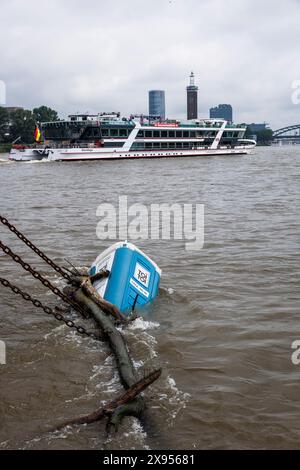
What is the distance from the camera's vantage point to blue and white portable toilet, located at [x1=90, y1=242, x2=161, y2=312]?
6645mm

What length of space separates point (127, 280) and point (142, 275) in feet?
→ 1.10

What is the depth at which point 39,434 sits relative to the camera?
3.99m

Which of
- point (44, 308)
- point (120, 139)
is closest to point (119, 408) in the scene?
point (44, 308)

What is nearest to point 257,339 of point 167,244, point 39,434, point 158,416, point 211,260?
point 158,416

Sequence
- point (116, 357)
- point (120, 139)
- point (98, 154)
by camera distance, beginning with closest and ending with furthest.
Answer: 1. point (116, 357)
2. point (98, 154)
3. point (120, 139)

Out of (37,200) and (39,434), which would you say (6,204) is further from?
(39,434)

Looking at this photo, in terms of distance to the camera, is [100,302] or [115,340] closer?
[115,340]

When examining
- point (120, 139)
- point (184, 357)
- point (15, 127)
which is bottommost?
point (184, 357)

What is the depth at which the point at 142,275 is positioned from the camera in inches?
275

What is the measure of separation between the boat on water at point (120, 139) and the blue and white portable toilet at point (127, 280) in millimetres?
52056

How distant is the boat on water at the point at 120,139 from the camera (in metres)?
60.2

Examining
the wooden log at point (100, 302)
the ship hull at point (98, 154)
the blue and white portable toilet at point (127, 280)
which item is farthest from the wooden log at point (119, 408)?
the ship hull at point (98, 154)

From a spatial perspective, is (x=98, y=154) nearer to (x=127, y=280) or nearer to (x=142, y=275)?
(x=142, y=275)
